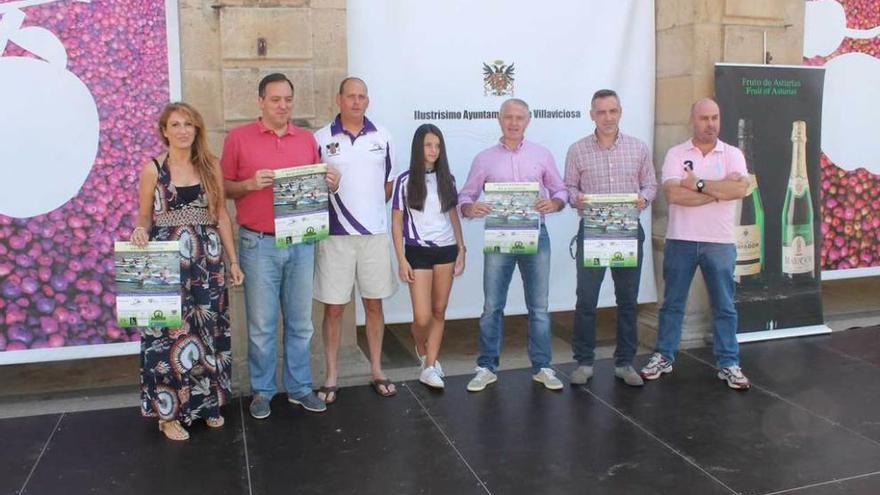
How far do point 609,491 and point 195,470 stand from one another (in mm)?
2067

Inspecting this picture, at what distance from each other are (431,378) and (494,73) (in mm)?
2260

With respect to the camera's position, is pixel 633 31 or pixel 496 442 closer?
pixel 496 442

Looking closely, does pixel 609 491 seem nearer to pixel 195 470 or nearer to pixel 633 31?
pixel 195 470

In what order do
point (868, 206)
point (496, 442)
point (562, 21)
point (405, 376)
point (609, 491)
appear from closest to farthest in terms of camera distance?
point (609, 491) → point (496, 442) → point (405, 376) → point (562, 21) → point (868, 206)

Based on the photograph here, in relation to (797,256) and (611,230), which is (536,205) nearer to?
(611,230)

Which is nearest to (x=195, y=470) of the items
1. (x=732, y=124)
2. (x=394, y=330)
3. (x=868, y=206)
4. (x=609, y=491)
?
(x=609, y=491)

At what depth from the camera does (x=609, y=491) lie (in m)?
3.79

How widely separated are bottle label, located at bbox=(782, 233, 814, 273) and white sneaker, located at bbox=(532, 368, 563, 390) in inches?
89.5

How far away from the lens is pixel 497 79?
5859 mm

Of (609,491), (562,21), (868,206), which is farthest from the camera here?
(868,206)

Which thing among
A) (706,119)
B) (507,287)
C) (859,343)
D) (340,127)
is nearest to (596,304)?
(507,287)

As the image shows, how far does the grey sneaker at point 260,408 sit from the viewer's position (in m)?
→ 4.76

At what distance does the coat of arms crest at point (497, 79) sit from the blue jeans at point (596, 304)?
1.33 m

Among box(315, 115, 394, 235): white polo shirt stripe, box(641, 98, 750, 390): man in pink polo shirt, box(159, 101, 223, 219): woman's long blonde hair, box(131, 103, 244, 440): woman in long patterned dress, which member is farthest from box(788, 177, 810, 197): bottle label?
box(159, 101, 223, 219): woman's long blonde hair
